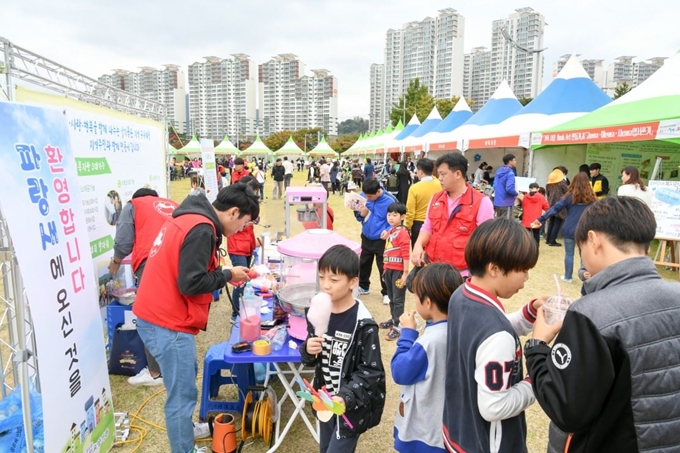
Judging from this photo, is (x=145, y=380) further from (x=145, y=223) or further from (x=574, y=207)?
(x=574, y=207)

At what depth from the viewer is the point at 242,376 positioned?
10.5 ft

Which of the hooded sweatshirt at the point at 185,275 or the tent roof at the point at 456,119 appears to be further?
the tent roof at the point at 456,119

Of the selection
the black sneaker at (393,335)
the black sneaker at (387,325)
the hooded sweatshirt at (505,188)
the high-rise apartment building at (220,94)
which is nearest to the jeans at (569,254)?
the hooded sweatshirt at (505,188)

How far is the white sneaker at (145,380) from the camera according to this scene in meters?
3.62

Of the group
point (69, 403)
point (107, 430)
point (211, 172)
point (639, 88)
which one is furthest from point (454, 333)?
point (639, 88)

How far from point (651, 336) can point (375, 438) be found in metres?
2.31

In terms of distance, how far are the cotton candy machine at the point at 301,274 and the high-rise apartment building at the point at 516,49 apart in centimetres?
4478

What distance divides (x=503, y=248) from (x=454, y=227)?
6.02 feet

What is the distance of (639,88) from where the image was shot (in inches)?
332

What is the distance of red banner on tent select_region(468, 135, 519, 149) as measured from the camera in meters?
10.8

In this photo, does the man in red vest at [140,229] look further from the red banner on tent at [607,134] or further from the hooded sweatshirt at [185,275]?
the red banner on tent at [607,134]

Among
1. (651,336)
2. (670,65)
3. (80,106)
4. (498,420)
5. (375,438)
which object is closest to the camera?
(651,336)

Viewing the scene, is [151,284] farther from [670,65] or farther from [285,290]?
[670,65]

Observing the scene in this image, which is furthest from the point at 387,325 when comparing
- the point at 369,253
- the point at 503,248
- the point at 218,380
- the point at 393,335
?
the point at 503,248
